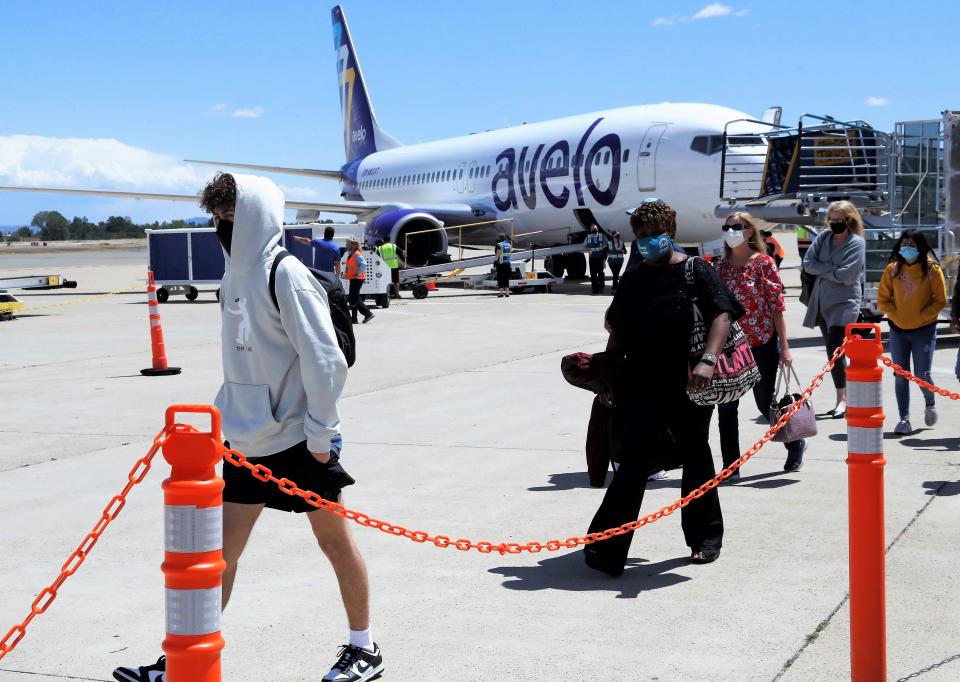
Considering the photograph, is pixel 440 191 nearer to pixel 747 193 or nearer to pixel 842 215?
pixel 747 193

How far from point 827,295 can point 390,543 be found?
478 cm

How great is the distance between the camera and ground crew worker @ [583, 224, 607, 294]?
25.9m

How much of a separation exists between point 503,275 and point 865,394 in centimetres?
2130

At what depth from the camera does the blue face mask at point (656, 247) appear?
541cm

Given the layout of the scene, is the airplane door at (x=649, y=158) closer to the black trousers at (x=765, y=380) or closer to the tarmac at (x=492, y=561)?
the tarmac at (x=492, y=561)

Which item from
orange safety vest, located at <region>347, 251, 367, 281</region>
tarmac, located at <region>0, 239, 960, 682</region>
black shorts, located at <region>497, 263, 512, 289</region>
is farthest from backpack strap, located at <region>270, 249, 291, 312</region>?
black shorts, located at <region>497, 263, 512, 289</region>

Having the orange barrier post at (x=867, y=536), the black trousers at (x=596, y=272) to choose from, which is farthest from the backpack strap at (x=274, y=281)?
the black trousers at (x=596, y=272)

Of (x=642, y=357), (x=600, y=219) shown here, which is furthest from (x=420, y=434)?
(x=600, y=219)

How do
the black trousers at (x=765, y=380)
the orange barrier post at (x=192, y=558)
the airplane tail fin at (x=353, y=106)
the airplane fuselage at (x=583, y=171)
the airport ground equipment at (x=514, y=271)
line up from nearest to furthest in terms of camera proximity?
the orange barrier post at (x=192, y=558)
the black trousers at (x=765, y=380)
the airplane fuselage at (x=583, y=171)
the airport ground equipment at (x=514, y=271)
the airplane tail fin at (x=353, y=106)

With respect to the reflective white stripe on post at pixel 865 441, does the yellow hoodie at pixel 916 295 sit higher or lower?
higher

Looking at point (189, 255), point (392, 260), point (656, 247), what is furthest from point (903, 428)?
point (189, 255)

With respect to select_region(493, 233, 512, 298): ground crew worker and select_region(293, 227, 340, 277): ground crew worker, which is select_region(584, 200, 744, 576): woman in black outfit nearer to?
select_region(293, 227, 340, 277): ground crew worker

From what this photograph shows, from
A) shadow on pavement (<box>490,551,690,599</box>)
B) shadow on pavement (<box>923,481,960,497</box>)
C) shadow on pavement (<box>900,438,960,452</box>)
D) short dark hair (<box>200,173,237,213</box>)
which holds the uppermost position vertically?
short dark hair (<box>200,173,237,213</box>)

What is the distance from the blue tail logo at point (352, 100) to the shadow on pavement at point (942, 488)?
35795 mm
